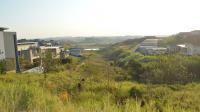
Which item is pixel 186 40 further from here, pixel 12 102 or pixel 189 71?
pixel 12 102

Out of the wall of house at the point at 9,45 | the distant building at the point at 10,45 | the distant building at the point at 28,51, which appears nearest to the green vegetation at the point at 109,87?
the distant building at the point at 10,45

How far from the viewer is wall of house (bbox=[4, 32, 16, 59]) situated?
38844 millimetres

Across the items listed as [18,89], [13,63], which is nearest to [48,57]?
[13,63]

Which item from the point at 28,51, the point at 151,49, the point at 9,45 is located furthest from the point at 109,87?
the point at 151,49

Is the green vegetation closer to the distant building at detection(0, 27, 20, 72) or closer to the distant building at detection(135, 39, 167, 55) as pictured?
the distant building at detection(0, 27, 20, 72)

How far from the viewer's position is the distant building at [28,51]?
1981 inches

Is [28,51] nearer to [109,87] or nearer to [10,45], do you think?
[10,45]

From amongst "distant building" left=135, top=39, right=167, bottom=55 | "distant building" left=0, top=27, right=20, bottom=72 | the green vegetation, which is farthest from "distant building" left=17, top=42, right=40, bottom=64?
"distant building" left=135, top=39, right=167, bottom=55

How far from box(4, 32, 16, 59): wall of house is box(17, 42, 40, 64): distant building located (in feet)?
31.5

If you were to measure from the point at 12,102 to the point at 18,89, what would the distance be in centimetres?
102

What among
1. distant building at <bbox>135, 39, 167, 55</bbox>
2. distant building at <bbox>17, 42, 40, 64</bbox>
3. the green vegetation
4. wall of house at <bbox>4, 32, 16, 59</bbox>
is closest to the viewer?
the green vegetation

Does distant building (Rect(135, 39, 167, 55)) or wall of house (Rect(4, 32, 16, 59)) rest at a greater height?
wall of house (Rect(4, 32, 16, 59))

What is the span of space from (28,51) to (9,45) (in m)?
12.5

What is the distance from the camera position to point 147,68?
3609cm
